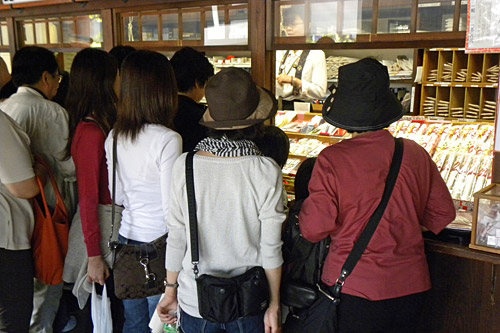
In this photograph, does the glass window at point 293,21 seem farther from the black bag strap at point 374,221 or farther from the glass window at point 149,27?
the black bag strap at point 374,221

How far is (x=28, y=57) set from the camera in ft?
9.73

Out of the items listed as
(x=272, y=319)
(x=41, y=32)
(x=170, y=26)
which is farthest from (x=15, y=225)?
(x=41, y=32)

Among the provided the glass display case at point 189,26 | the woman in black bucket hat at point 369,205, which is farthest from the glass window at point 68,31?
the woman in black bucket hat at point 369,205

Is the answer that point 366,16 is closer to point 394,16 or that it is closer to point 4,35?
point 394,16

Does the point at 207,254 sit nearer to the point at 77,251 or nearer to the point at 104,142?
the point at 104,142

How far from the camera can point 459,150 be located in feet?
11.0

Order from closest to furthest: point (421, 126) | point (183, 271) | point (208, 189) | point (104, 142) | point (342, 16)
→ 1. point (208, 189)
2. point (183, 271)
3. point (104, 142)
4. point (342, 16)
5. point (421, 126)

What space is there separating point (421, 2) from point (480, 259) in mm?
1369

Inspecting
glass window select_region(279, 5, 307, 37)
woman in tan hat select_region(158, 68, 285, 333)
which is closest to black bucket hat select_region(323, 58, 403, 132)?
woman in tan hat select_region(158, 68, 285, 333)

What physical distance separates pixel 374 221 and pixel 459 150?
1907 millimetres

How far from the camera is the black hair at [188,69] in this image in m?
2.66

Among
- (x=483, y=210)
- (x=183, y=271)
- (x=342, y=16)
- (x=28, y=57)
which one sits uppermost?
(x=342, y=16)

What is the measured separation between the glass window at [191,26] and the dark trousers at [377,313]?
2.31m

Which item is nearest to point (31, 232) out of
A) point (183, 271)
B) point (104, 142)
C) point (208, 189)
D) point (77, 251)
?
point (77, 251)
